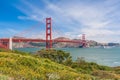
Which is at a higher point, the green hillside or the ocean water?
the green hillside

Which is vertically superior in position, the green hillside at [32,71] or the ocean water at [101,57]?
the green hillside at [32,71]

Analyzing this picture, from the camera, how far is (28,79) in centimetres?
756

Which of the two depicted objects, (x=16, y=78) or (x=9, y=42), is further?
(x=9, y=42)

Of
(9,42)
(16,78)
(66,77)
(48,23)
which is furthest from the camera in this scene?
(48,23)

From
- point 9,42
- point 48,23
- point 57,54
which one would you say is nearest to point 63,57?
point 57,54

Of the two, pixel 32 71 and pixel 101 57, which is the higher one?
pixel 32 71

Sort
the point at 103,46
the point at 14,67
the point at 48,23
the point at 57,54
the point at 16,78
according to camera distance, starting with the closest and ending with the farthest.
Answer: the point at 16,78, the point at 14,67, the point at 57,54, the point at 48,23, the point at 103,46

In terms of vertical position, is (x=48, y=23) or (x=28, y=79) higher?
(x=48, y=23)

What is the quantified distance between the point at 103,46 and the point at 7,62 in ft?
550

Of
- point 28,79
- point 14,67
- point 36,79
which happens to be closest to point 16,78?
point 28,79

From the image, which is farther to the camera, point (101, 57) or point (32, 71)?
point (101, 57)

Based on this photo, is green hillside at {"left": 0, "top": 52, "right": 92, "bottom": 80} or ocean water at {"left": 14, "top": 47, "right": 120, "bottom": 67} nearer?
green hillside at {"left": 0, "top": 52, "right": 92, "bottom": 80}

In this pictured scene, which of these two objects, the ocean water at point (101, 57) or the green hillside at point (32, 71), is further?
the ocean water at point (101, 57)

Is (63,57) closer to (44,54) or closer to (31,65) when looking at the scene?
(44,54)
